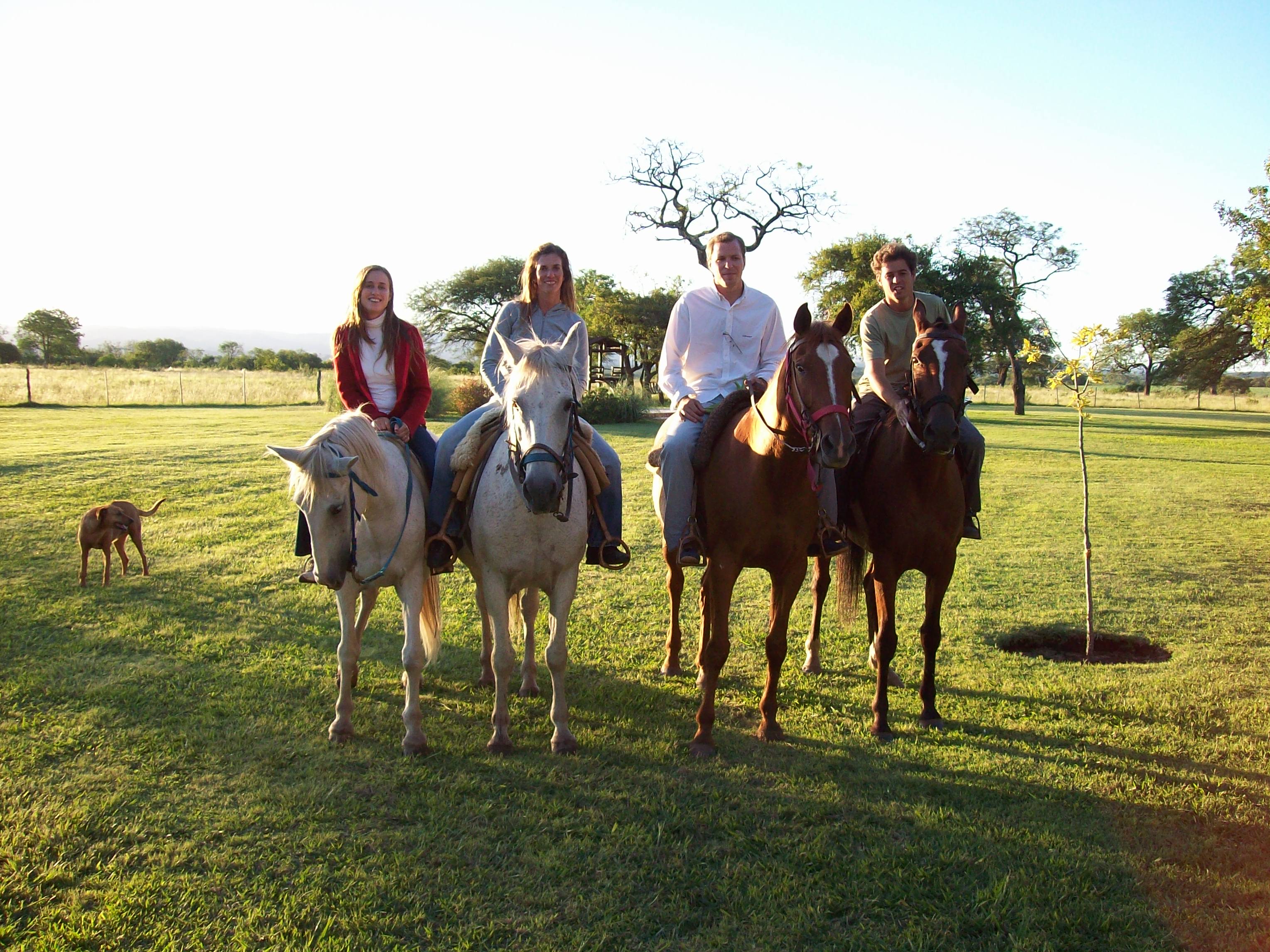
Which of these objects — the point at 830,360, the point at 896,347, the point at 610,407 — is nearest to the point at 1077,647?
the point at 896,347

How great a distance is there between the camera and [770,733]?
16.2 feet

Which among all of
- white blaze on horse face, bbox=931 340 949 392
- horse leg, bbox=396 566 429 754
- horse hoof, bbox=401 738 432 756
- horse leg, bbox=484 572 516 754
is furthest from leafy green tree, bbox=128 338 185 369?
white blaze on horse face, bbox=931 340 949 392

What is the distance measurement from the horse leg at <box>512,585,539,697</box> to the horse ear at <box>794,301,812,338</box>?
2452mm

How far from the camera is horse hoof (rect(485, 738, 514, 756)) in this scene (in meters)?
4.68

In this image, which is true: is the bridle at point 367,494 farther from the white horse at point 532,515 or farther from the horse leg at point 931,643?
the horse leg at point 931,643

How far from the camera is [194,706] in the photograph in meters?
5.17

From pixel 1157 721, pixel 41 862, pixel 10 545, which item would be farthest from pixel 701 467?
pixel 10 545

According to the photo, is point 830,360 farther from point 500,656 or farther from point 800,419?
point 500,656

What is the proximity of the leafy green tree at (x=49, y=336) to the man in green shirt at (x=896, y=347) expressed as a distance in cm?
7646

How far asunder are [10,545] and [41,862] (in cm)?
743

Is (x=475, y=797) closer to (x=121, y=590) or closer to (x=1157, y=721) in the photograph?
(x=1157, y=721)

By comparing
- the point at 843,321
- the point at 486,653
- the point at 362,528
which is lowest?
the point at 486,653

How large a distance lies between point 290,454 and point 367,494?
0.57 m

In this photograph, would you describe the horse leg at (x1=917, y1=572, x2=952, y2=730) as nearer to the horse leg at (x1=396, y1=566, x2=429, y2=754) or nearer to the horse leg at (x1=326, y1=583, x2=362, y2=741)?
the horse leg at (x1=396, y1=566, x2=429, y2=754)
